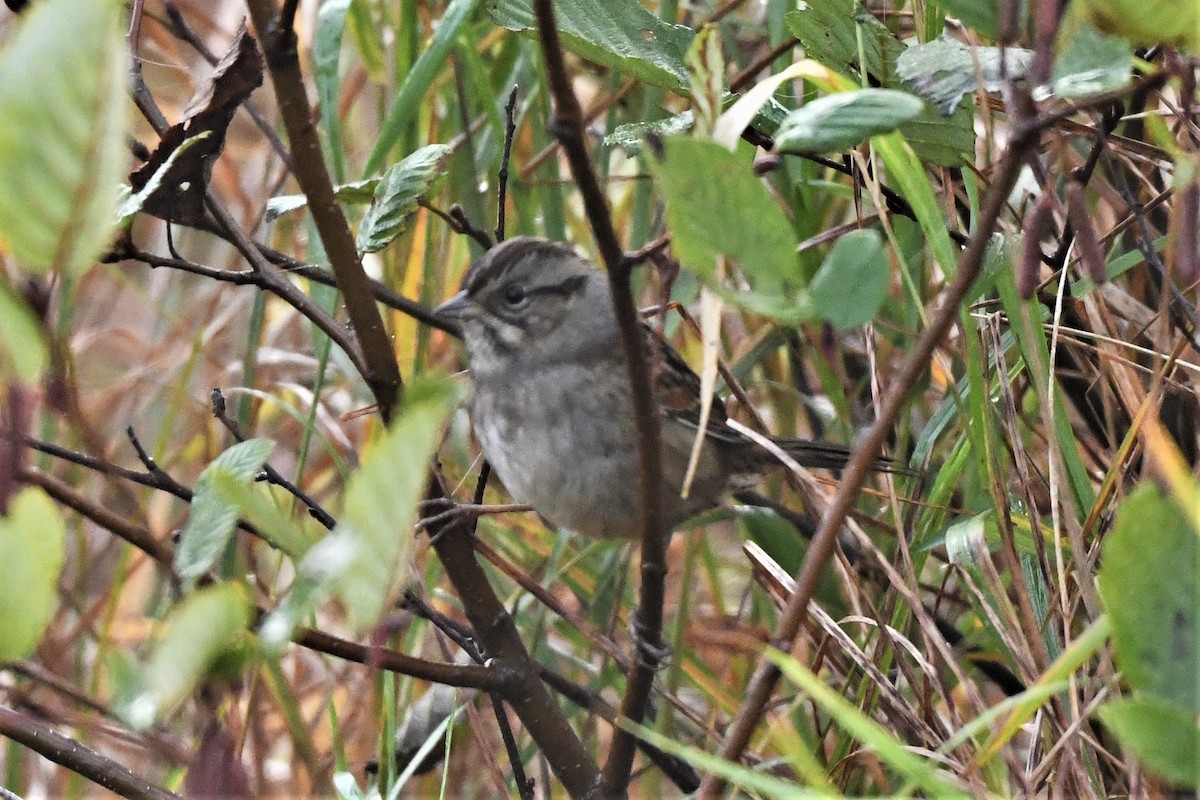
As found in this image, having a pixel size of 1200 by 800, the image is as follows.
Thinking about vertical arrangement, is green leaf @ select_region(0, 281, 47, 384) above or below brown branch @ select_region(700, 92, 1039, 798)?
above

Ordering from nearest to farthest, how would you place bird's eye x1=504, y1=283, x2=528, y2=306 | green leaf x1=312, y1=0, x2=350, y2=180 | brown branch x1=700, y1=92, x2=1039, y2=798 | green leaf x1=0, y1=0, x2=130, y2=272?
1. green leaf x1=0, y1=0, x2=130, y2=272
2. brown branch x1=700, y1=92, x2=1039, y2=798
3. green leaf x1=312, y1=0, x2=350, y2=180
4. bird's eye x1=504, y1=283, x2=528, y2=306

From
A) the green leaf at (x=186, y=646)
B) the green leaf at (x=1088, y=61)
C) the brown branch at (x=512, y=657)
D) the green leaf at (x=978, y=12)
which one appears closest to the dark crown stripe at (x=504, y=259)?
the brown branch at (x=512, y=657)

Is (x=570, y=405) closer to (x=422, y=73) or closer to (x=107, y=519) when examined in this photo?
(x=422, y=73)

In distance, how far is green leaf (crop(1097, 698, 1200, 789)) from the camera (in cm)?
60

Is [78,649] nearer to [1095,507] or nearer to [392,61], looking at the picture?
[392,61]

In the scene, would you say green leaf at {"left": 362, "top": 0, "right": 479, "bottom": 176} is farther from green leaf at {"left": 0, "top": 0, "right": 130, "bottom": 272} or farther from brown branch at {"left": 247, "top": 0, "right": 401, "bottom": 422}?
green leaf at {"left": 0, "top": 0, "right": 130, "bottom": 272}

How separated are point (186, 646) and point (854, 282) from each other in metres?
0.35

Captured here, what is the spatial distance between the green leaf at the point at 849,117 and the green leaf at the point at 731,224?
12 cm

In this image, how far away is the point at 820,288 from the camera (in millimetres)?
670

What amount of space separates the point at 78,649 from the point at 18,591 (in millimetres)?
1974

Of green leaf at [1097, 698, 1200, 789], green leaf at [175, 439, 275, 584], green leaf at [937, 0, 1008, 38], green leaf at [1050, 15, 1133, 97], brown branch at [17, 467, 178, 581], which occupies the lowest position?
green leaf at [1097, 698, 1200, 789]

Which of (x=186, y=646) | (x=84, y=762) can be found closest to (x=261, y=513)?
(x=186, y=646)

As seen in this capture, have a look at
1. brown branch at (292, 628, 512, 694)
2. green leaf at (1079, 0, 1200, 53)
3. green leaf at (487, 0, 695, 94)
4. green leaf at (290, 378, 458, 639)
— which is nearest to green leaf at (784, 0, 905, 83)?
green leaf at (487, 0, 695, 94)

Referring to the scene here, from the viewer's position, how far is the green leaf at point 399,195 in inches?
47.9
